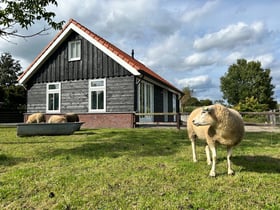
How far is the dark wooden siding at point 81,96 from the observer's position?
13.9 metres

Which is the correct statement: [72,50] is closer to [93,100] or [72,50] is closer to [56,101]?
[56,101]

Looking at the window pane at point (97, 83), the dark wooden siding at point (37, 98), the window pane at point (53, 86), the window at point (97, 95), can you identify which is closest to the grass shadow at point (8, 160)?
the window at point (97, 95)

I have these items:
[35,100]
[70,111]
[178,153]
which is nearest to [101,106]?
[70,111]

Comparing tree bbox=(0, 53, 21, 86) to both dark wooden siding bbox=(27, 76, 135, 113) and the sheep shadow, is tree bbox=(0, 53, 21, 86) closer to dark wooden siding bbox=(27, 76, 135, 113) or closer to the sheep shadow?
dark wooden siding bbox=(27, 76, 135, 113)

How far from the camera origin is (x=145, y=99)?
51.2 feet

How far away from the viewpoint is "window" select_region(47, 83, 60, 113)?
1617 centimetres

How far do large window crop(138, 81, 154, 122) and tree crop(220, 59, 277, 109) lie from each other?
108 feet

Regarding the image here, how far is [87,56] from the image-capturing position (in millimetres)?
15055

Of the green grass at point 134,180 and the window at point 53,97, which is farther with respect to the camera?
the window at point 53,97

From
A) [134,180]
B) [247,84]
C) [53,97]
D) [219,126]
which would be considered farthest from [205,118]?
[247,84]

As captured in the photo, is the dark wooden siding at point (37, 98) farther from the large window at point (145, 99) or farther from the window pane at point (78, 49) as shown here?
the large window at point (145, 99)

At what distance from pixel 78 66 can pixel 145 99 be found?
4.79 meters

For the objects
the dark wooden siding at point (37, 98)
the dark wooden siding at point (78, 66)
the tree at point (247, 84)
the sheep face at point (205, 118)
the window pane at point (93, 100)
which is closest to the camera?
the sheep face at point (205, 118)

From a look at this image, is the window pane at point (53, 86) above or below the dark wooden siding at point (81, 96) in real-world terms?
above
